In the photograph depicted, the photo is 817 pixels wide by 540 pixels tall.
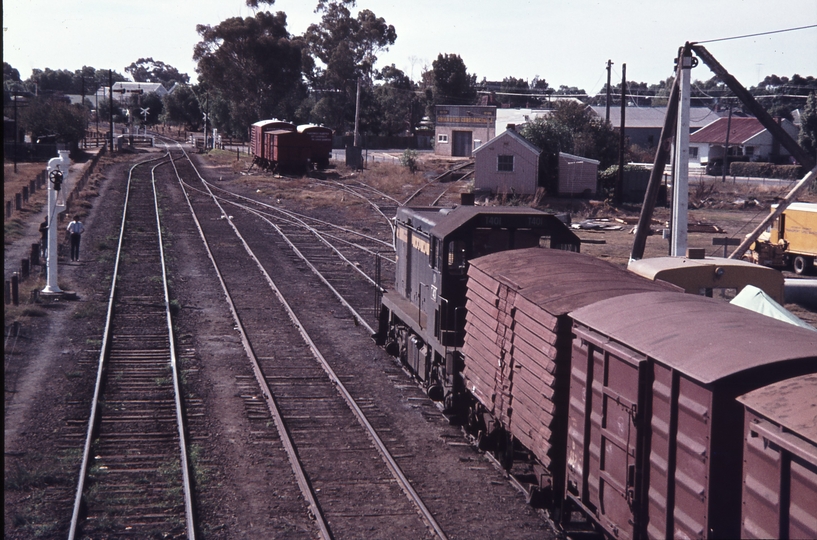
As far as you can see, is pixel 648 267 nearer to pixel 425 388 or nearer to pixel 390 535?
pixel 425 388

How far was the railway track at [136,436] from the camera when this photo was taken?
970 centimetres

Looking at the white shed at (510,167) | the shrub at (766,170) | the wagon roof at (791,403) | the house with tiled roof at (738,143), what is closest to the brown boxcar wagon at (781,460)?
the wagon roof at (791,403)

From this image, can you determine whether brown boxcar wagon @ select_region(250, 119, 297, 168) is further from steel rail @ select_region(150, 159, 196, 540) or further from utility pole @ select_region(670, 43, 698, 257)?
utility pole @ select_region(670, 43, 698, 257)

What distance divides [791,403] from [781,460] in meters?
0.38

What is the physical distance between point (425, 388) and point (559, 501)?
547cm

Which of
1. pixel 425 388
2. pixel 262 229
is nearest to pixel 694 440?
pixel 425 388

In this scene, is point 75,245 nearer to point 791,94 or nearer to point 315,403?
point 315,403

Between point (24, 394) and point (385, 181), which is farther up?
point (385, 181)

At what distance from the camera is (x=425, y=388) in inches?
573

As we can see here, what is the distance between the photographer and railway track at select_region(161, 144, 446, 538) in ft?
32.7

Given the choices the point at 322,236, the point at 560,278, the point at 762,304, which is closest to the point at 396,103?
the point at 322,236

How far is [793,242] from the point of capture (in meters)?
30.0

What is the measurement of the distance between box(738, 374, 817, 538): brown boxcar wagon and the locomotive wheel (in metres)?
26.3

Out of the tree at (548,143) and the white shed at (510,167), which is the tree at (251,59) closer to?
the tree at (548,143)
